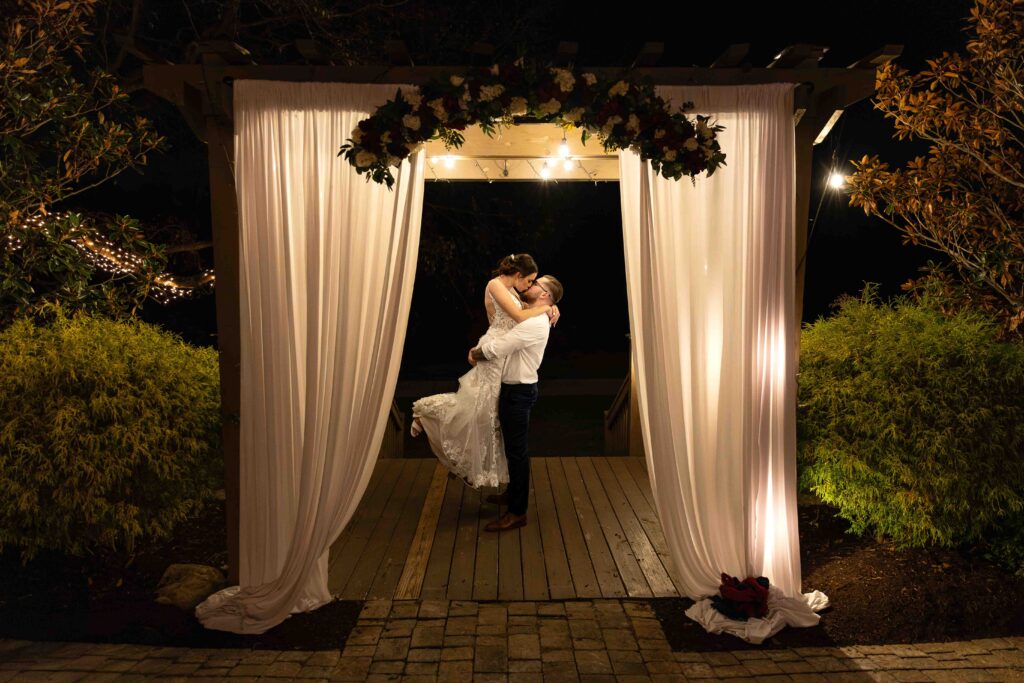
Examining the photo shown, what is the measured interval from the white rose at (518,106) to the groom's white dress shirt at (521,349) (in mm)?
1604

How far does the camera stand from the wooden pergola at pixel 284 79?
3459mm

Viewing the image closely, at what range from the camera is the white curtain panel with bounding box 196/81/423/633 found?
3496mm

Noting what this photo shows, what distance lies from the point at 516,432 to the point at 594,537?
2.60ft

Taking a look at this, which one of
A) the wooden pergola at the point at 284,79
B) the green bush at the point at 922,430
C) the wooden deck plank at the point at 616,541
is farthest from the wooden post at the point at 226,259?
the green bush at the point at 922,430

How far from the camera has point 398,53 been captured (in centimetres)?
345

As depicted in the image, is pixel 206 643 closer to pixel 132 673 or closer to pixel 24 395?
pixel 132 673

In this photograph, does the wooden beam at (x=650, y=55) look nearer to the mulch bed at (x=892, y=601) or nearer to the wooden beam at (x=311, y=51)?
the wooden beam at (x=311, y=51)

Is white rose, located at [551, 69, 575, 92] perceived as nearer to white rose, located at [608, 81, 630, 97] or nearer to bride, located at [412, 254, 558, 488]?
white rose, located at [608, 81, 630, 97]

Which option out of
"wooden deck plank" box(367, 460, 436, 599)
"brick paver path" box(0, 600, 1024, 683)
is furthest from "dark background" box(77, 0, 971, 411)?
"brick paver path" box(0, 600, 1024, 683)

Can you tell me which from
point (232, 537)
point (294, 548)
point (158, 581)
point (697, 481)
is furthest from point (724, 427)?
point (158, 581)

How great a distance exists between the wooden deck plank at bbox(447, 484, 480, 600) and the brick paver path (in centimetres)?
29

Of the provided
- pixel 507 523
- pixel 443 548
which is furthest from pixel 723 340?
pixel 443 548

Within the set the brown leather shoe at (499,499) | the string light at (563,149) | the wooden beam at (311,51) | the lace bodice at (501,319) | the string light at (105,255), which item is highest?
the wooden beam at (311,51)

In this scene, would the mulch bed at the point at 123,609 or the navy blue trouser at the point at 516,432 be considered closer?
the mulch bed at the point at 123,609
